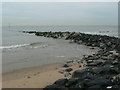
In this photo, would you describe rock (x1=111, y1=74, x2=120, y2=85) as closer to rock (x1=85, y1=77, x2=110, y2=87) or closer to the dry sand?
rock (x1=85, y1=77, x2=110, y2=87)

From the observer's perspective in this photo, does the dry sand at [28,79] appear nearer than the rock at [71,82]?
No

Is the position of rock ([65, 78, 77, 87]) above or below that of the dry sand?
above

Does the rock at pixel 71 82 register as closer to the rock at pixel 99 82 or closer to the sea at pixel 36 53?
the rock at pixel 99 82

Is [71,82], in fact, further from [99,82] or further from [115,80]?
[115,80]

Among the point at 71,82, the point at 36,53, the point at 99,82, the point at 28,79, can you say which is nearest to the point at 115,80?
the point at 99,82

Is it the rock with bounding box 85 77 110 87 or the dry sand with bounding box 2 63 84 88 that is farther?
the dry sand with bounding box 2 63 84 88

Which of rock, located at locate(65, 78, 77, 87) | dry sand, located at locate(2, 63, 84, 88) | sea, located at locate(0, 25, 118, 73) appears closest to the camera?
rock, located at locate(65, 78, 77, 87)

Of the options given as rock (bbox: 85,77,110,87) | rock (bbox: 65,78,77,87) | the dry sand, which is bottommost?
the dry sand

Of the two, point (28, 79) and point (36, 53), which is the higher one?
point (36, 53)

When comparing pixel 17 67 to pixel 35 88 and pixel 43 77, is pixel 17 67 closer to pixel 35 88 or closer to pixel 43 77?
pixel 43 77

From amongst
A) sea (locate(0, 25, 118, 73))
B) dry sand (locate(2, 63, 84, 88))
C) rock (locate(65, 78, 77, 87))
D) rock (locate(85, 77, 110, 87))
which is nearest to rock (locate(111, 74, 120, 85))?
rock (locate(85, 77, 110, 87))

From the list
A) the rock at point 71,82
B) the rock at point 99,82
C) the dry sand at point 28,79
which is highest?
the rock at point 99,82

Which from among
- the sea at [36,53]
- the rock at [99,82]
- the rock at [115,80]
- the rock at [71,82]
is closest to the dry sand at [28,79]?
the sea at [36,53]

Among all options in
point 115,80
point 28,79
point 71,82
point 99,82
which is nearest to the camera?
point 99,82
